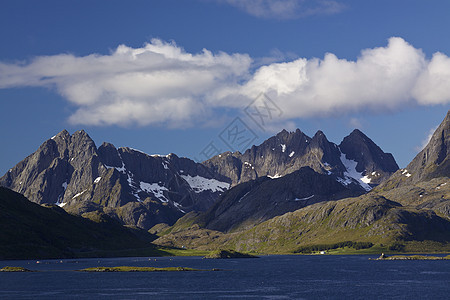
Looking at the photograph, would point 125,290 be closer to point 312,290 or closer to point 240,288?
point 240,288

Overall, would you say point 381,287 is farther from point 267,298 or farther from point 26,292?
point 26,292

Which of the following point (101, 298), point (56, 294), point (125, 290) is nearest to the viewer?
point (101, 298)

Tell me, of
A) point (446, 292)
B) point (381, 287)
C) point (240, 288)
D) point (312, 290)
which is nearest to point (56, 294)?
point (240, 288)

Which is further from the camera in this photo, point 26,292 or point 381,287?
point 381,287

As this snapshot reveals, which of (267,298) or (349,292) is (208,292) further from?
(349,292)

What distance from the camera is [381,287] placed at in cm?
19950

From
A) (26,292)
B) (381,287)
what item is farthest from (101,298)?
(381,287)

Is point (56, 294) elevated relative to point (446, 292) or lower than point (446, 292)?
elevated

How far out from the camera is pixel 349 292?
18475 cm

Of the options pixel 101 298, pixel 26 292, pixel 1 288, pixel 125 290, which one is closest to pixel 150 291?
pixel 125 290

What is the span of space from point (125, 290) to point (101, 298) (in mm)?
23418

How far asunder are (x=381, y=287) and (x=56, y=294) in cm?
10723

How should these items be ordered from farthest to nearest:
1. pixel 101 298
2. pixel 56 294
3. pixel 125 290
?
pixel 125 290 → pixel 56 294 → pixel 101 298

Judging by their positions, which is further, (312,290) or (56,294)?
(312,290)
